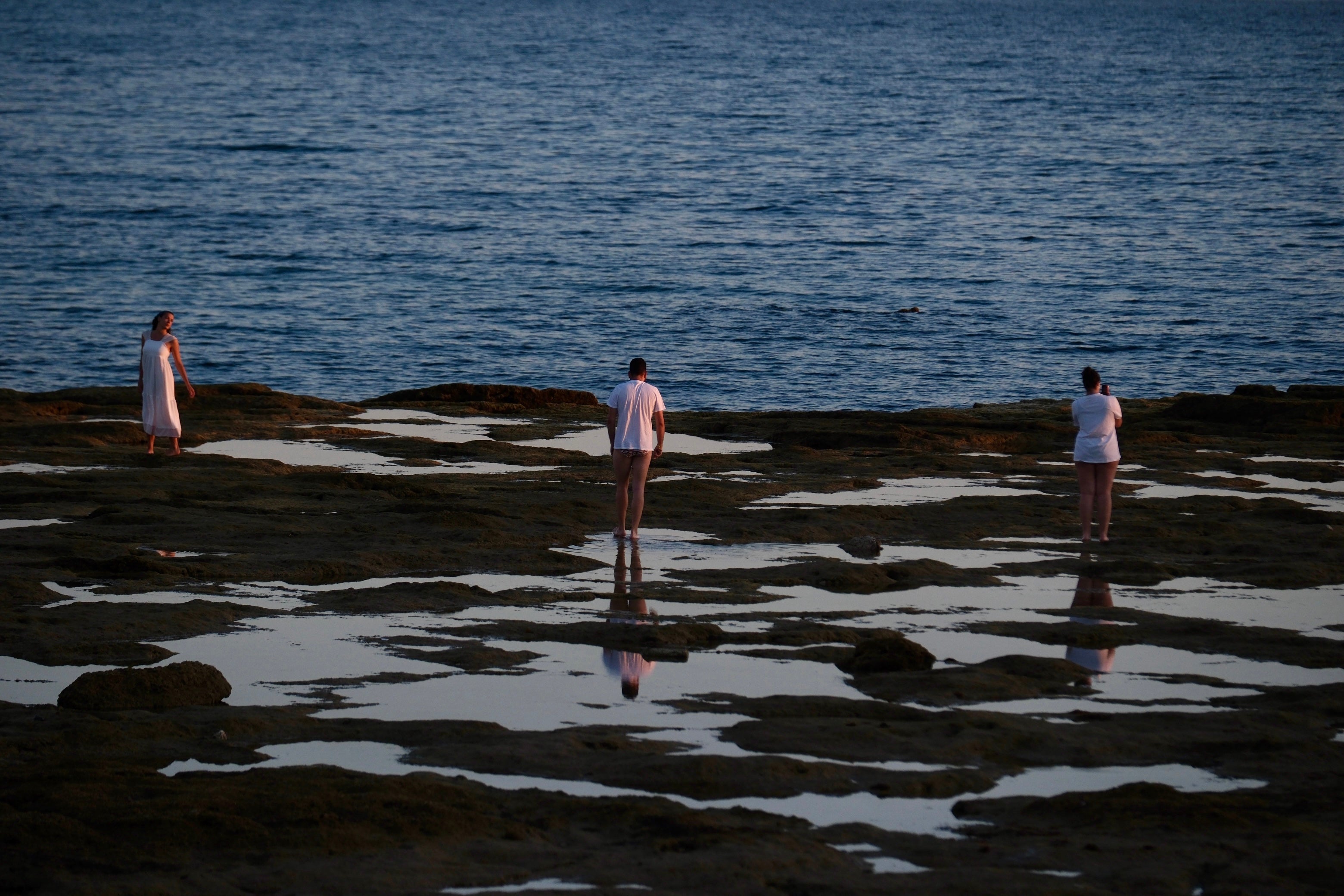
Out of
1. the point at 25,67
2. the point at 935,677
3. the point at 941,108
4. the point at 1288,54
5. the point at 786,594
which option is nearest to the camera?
the point at 935,677

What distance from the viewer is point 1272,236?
50.0 metres

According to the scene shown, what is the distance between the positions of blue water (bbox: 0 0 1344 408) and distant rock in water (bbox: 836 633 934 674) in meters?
20.8

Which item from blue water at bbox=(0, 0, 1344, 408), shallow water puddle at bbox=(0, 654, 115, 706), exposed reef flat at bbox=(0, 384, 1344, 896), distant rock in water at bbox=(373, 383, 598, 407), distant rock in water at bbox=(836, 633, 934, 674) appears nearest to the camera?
exposed reef flat at bbox=(0, 384, 1344, 896)

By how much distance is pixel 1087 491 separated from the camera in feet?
47.6

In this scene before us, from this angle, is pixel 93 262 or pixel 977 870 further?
pixel 93 262

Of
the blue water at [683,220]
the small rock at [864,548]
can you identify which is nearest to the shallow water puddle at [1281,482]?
the small rock at [864,548]

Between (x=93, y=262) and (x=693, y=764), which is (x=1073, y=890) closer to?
(x=693, y=764)

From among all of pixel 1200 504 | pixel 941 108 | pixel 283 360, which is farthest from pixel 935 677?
pixel 941 108

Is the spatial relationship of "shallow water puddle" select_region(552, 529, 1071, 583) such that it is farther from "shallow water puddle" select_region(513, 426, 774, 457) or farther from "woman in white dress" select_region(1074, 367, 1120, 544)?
"shallow water puddle" select_region(513, 426, 774, 457)

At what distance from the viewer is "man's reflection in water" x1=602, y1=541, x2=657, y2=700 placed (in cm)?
973

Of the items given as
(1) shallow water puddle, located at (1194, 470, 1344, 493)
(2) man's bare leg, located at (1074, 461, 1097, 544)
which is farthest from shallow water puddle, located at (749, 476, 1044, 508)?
(1) shallow water puddle, located at (1194, 470, 1344, 493)

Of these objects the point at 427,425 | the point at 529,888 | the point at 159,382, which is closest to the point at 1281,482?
the point at 427,425

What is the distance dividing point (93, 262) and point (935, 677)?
43.4 meters

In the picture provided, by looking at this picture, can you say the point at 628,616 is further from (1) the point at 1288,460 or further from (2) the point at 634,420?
(1) the point at 1288,460
